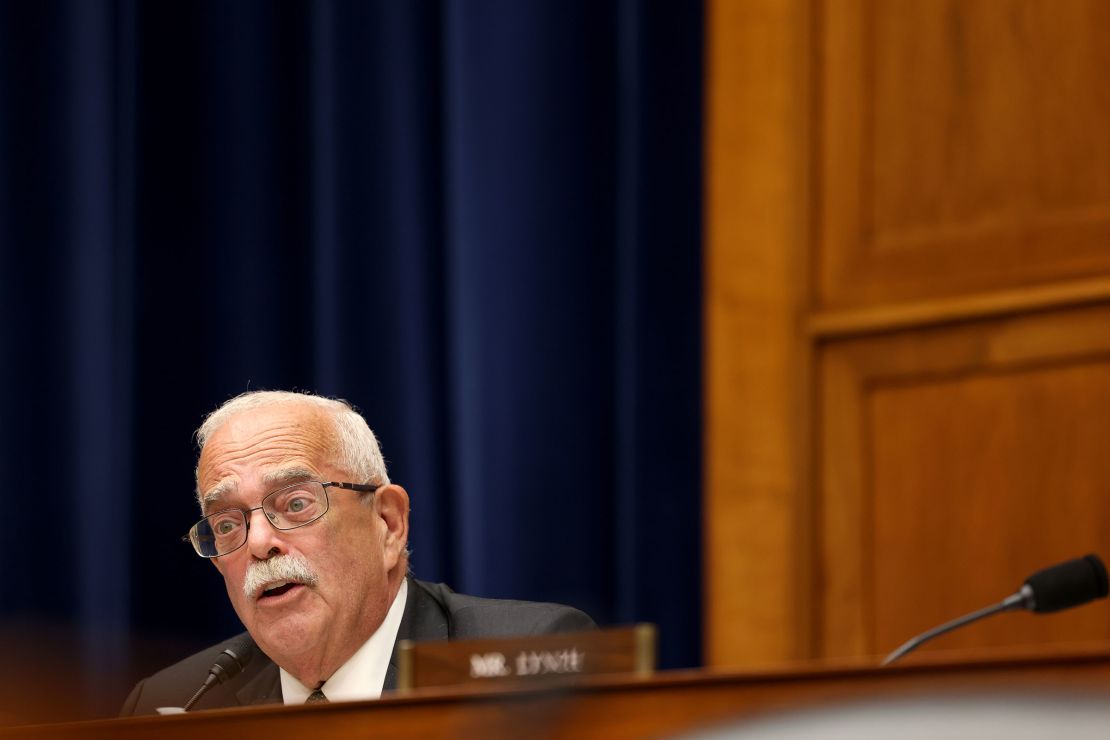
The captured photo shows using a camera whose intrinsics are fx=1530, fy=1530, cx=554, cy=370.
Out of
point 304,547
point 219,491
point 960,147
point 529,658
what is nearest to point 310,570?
point 304,547

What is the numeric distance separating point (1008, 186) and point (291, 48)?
3.03ft

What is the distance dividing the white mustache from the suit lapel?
0.29 ft

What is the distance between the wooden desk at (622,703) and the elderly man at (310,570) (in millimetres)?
422

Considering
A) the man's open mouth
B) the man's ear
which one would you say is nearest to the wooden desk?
the man's open mouth

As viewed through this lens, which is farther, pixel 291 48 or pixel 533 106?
pixel 533 106

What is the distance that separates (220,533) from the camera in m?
1.34

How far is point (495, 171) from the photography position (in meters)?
2.02

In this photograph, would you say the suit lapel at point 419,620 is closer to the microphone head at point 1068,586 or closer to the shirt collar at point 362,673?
the shirt collar at point 362,673

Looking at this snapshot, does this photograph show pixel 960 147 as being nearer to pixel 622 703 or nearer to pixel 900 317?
pixel 900 317

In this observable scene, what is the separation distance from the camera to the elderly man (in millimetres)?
1240

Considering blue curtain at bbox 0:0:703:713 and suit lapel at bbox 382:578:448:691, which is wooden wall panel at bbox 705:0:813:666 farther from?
suit lapel at bbox 382:578:448:691

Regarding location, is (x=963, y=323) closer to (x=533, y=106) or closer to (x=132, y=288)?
(x=533, y=106)

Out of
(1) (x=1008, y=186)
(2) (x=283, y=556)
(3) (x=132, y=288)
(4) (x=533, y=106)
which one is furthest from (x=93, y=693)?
(1) (x=1008, y=186)

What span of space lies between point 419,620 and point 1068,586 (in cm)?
54
